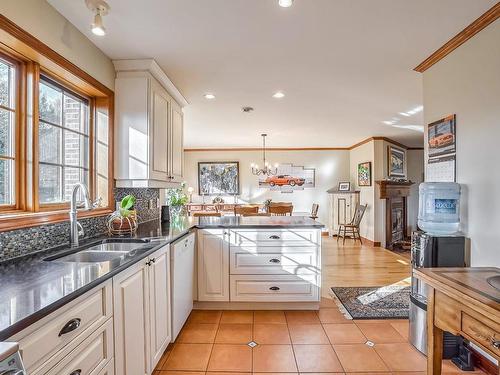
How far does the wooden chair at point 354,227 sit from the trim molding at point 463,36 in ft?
14.1

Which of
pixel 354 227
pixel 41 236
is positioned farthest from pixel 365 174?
pixel 41 236

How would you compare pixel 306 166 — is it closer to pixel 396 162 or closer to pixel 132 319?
pixel 396 162

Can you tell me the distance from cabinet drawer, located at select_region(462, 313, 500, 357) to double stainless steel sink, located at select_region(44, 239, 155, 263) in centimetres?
165

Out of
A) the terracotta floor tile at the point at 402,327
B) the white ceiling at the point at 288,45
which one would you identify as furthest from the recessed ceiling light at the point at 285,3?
the terracotta floor tile at the point at 402,327

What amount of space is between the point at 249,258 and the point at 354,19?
7.17 ft

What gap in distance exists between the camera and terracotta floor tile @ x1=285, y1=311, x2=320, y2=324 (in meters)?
2.79

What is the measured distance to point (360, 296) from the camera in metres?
3.39

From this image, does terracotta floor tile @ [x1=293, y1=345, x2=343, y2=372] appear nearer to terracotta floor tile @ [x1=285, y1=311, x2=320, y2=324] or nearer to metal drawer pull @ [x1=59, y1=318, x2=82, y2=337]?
terracotta floor tile @ [x1=285, y1=311, x2=320, y2=324]

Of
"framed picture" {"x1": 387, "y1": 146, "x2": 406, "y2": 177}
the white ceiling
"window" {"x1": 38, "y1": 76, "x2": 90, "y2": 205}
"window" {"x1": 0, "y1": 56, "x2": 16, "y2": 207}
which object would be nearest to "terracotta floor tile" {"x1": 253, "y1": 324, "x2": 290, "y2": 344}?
"window" {"x1": 38, "y1": 76, "x2": 90, "y2": 205}

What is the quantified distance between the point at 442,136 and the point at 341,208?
4871mm

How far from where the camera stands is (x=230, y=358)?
→ 7.17ft

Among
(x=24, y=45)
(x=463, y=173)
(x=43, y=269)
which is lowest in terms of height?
(x=43, y=269)

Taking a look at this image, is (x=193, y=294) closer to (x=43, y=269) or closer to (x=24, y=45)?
(x=43, y=269)

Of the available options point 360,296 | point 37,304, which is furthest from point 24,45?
point 360,296
